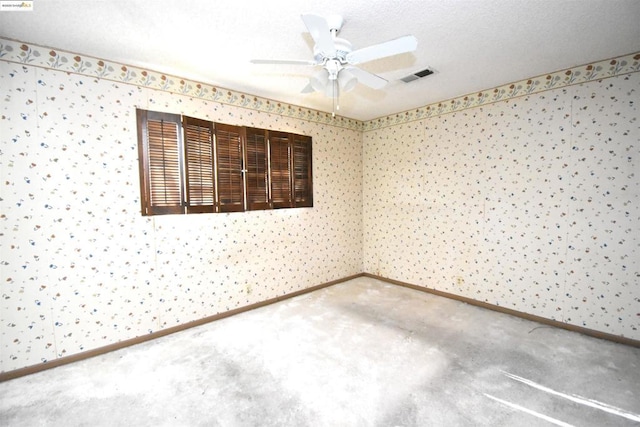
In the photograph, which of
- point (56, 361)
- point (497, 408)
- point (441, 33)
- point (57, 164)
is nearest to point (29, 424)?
point (56, 361)

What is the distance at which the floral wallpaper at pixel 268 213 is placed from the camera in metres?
2.38

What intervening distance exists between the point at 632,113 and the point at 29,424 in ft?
17.8

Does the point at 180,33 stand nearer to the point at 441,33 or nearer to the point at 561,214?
the point at 441,33

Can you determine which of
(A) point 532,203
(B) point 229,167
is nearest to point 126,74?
(B) point 229,167

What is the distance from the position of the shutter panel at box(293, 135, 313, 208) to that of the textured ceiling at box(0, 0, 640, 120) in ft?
3.67

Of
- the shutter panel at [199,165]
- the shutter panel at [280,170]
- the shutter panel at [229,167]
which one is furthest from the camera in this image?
the shutter panel at [280,170]

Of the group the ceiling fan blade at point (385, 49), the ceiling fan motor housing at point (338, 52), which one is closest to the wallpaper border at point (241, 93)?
the ceiling fan motor housing at point (338, 52)

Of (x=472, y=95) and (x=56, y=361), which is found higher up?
(x=472, y=95)

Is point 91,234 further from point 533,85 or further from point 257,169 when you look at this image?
point 533,85

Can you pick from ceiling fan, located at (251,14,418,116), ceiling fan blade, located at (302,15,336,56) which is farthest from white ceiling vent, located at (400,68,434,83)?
ceiling fan blade, located at (302,15,336,56)

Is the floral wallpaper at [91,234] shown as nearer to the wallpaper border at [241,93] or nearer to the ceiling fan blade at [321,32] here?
the wallpaper border at [241,93]

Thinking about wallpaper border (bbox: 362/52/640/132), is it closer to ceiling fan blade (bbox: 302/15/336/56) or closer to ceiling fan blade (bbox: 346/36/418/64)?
ceiling fan blade (bbox: 346/36/418/64)

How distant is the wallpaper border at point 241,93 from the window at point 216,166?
1.06 ft

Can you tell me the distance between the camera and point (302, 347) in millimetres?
2754
